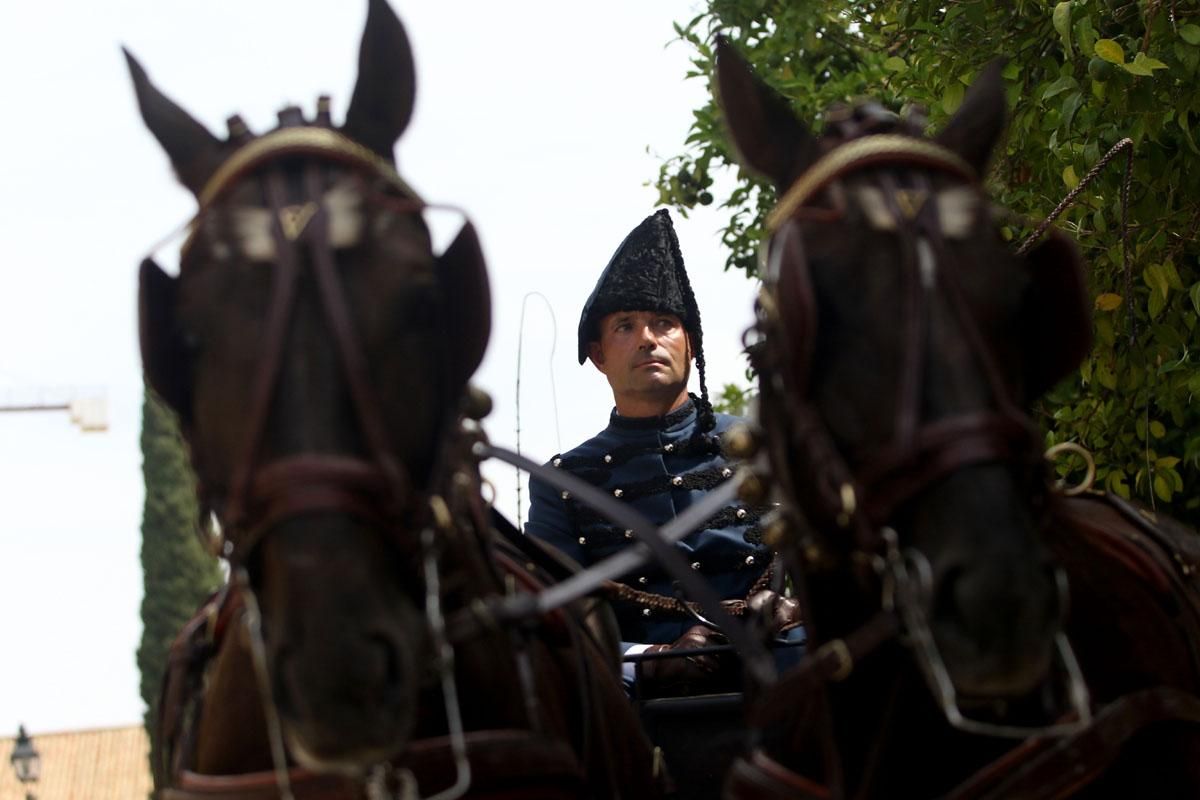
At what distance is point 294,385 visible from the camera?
9.70 ft

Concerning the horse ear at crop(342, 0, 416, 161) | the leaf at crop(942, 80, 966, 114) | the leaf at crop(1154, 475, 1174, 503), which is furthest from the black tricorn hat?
the horse ear at crop(342, 0, 416, 161)

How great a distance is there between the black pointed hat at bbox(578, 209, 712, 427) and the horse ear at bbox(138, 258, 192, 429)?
2.85 metres

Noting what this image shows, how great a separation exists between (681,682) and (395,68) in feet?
7.10

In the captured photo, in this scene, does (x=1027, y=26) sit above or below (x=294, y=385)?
above

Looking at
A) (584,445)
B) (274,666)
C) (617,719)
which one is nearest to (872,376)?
(274,666)

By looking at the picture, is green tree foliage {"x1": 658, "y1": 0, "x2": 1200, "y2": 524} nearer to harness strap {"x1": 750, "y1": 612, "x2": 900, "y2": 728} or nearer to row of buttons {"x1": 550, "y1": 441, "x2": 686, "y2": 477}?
row of buttons {"x1": 550, "y1": 441, "x2": 686, "y2": 477}

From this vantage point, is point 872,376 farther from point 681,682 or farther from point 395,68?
point 681,682

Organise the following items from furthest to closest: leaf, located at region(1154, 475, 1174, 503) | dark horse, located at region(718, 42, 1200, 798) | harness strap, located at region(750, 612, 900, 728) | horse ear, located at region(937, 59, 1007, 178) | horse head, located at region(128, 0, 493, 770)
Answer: leaf, located at region(1154, 475, 1174, 503) < horse ear, located at region(937, 59, 1007, 178) < harness strap, located at region(750, 612, 900, 728) < dark horse, located at region(718, 42, 1200, 798) < horse head, located at region(128, 0, 493, 770)

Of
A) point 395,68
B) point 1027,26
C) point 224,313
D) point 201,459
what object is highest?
point 1027,26

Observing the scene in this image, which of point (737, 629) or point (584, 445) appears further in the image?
point (584, 445)

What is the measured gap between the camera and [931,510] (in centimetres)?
296

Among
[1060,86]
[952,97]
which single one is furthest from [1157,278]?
[952,97]

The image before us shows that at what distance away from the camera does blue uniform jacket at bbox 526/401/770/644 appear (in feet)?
17.6

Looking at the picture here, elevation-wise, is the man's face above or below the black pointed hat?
below
